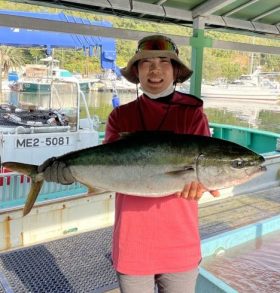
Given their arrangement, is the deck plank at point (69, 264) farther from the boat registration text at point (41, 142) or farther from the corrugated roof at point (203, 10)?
the corrugated roof at point (203, 10)

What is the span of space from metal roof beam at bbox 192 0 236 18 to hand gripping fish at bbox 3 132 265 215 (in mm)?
2942

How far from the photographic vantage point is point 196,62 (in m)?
4.81

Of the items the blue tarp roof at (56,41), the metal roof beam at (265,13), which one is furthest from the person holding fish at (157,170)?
the blue tarp roof at (56,41)

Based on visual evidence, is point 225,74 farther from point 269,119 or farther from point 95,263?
point 95,263

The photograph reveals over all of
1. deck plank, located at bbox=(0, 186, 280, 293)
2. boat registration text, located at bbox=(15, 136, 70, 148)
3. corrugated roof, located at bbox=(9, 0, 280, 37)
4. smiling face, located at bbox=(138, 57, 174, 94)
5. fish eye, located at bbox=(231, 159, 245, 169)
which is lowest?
deck plank, located at bbox=(0, 186, 280, 293)

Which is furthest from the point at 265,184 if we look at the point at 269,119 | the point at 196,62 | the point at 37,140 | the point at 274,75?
the point at 274,75

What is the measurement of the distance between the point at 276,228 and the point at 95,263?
6.83 ft

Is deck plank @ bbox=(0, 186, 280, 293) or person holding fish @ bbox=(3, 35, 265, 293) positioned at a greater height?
person holding fish @ bbox=(3, 35, 265, 293)

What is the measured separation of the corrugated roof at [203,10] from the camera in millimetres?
4082

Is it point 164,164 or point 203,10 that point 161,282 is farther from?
point 203,10

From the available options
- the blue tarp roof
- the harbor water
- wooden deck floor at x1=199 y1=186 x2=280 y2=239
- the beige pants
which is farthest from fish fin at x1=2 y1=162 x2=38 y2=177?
the blue tarp roof

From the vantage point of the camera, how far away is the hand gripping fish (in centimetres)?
173

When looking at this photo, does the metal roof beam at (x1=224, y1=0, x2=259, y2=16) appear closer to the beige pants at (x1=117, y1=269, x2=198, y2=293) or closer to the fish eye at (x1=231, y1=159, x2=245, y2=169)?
the fish eye at (x1=231, y1=159, x2=245, y2=169)

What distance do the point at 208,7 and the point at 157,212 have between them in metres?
3.25
